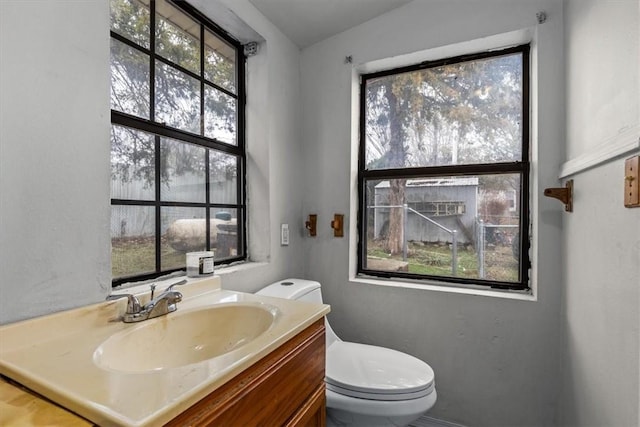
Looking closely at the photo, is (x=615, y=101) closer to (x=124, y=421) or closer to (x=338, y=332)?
(x=124, y=421)

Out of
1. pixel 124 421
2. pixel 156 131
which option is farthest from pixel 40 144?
pixel 124 421

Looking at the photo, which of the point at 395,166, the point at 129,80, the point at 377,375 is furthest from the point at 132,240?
the point at 395,166

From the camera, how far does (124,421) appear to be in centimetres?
43

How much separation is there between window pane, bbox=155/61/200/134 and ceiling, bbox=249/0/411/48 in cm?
55

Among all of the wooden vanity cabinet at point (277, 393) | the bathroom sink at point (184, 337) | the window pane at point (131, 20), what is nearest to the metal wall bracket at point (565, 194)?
the wooden vanity cabinet at point (277, 393)

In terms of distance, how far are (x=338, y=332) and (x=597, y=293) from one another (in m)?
1.19

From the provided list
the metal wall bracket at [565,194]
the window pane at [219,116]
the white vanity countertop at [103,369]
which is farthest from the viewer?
the window pane at [219,116]

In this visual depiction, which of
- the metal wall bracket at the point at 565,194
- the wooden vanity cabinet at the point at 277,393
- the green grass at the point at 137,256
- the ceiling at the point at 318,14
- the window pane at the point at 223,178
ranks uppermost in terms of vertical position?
the ceiling at the point at 318,14

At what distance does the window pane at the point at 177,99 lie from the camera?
1.23 m

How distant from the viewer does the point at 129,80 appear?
112cm

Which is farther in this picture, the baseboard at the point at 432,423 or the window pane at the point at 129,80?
the baseboard at the point at 432,423

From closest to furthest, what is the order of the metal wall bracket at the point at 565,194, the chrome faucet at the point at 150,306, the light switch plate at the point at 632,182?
the light switch plate at the point at 632,182
the chrome faucet at the point at 150,306
the metal wall bracket at the point at 565,194

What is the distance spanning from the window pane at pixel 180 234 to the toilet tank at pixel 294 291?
367 millimetres

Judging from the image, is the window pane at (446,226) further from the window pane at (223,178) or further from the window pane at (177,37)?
the window pane at (177,37)
